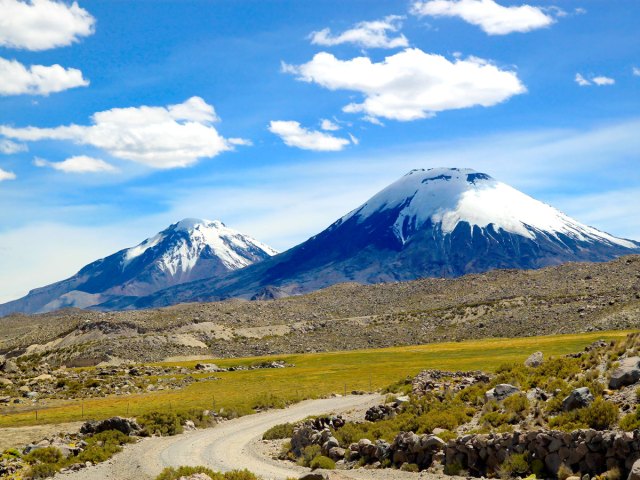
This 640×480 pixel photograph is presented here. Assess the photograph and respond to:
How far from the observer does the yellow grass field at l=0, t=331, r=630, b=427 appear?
6462 cm

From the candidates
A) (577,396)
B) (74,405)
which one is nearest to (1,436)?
(74,405)

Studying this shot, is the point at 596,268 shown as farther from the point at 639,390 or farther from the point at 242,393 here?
the point at 639,390

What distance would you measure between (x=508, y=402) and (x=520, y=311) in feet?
411

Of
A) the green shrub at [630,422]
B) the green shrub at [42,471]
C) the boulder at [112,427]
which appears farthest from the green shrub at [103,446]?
the green shrub at [630,422]

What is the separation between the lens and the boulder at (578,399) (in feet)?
99.9

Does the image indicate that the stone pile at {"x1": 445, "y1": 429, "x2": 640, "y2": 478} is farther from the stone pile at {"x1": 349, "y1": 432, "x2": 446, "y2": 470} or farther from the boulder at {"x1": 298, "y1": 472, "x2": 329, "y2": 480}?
the boulder at {"x1": 298, "y1": 472, "x2": 329, "y2": 480}

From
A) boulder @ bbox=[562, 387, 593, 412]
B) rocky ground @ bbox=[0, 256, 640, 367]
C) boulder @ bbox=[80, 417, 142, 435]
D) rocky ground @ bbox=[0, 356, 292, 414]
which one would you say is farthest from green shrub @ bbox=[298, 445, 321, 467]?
rocky ground @ bbox=[0, 256, 640, 367]

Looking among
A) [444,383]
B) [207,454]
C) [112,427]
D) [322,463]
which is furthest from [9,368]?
[322,463]

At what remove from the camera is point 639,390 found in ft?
96.0

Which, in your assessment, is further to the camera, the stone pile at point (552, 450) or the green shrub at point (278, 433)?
the green shrub at point (278, 433)

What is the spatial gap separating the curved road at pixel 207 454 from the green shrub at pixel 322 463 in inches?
26.3

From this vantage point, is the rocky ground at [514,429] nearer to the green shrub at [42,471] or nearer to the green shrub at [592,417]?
the green shrub at [592,417]

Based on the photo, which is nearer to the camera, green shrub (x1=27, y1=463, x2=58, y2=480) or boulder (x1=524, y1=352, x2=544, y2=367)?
green shrub (x1=27, y1=463, x2=58, y2=480)

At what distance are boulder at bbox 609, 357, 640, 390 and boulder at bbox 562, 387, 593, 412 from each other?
1.94 m
